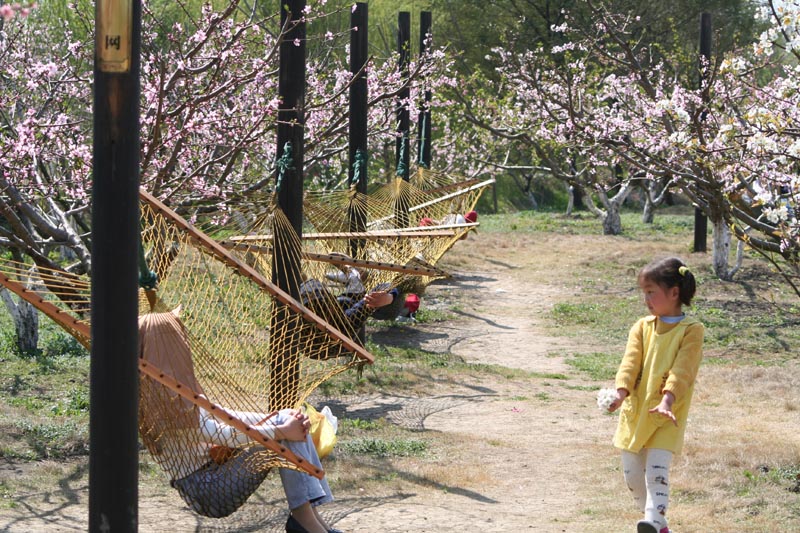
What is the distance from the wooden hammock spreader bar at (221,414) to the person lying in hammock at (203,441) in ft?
0.42

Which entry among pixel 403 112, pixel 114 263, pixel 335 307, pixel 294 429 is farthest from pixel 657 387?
pixel 403 112

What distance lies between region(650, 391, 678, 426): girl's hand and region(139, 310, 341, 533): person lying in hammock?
141 centimetres

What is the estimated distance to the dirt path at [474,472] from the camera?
4.77 meters

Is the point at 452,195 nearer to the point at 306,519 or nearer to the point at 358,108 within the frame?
the point at 358,108

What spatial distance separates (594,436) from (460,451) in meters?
1.00

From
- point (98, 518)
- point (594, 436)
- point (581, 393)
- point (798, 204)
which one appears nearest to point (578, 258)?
point (581, 393)

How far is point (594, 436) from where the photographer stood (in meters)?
6.73

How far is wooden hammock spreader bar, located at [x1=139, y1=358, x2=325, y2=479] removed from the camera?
388 centimetres

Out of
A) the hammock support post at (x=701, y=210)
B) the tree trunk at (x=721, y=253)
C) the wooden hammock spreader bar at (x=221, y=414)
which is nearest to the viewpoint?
the wooden hammock spreader bar at (x=221, y=414)

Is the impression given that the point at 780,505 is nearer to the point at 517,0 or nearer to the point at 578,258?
the point at 578,258

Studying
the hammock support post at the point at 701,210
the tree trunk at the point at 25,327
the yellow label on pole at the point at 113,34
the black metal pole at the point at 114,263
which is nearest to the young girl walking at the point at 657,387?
the black metal pole at the point at 114,263

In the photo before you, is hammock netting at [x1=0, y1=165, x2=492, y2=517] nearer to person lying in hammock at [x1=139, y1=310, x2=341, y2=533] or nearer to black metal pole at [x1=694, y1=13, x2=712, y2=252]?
person lying in hammock at [x1=139, y1=310, x2=341, y2=533]

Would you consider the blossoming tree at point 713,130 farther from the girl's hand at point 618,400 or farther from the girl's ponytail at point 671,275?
the girl's hand at point 618,400

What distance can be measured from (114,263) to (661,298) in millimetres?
2401
